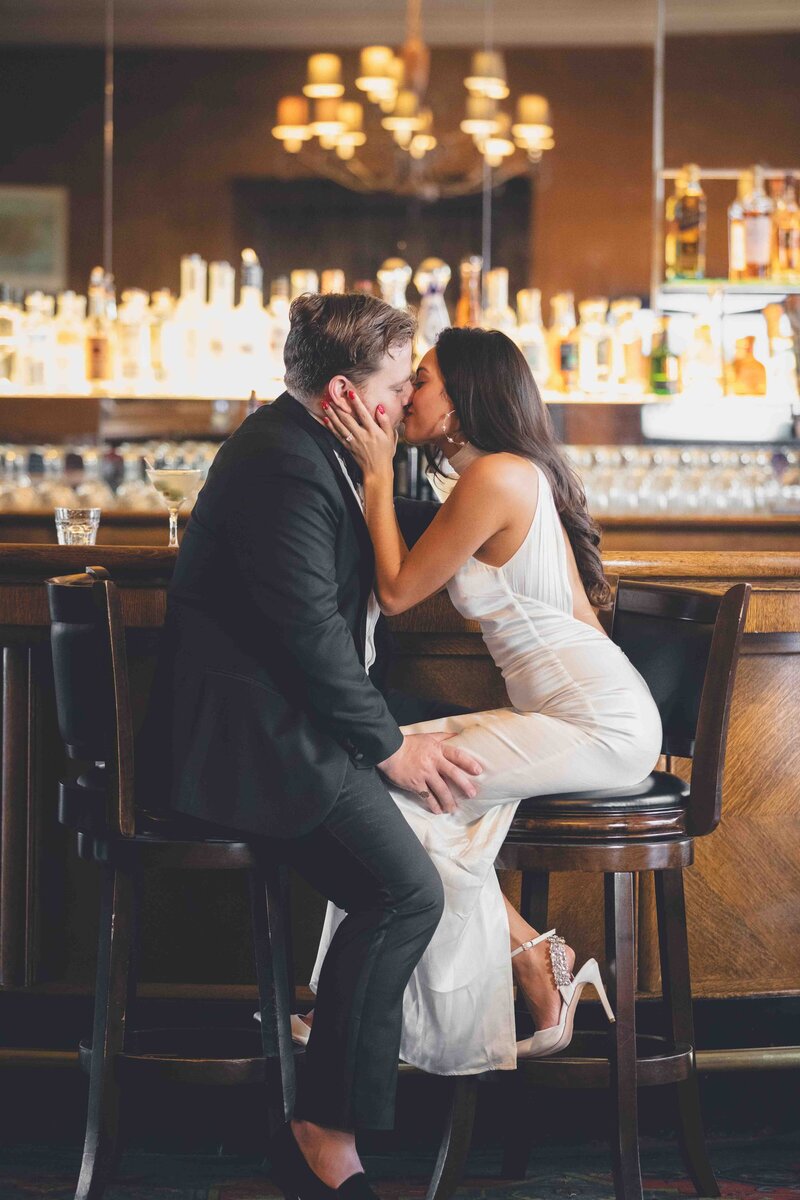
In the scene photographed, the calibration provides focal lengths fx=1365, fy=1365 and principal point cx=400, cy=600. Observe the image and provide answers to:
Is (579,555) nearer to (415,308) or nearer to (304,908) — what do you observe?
(304,908)

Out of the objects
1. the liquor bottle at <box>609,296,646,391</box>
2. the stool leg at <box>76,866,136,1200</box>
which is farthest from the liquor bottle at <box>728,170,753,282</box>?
the stool leg at <box>76,866,136,1200</box>

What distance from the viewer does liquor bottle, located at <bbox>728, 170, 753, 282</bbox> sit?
14.0 ft

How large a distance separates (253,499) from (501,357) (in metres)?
0.50

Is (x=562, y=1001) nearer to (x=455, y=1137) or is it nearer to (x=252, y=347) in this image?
(x=455, y=1137)

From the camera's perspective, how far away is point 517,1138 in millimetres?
2211

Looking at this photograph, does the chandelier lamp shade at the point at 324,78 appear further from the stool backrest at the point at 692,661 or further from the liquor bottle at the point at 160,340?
the stool backrest at the point at 692,661

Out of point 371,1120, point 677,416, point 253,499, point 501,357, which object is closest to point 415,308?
point 677,416

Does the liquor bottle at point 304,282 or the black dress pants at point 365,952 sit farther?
the liquor bottle at point 304,282

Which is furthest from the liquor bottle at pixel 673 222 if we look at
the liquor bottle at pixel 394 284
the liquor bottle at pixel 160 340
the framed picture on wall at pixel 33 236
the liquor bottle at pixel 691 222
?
the framed picture on wall at pixel 33 236

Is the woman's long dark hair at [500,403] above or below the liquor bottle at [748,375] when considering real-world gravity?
below

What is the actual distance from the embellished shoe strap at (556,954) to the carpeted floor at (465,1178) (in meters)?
0.40

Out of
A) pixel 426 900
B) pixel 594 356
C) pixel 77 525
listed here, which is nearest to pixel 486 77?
pixel 594 356

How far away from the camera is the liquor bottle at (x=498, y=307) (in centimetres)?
484

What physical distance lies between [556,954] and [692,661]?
0.48 metres
